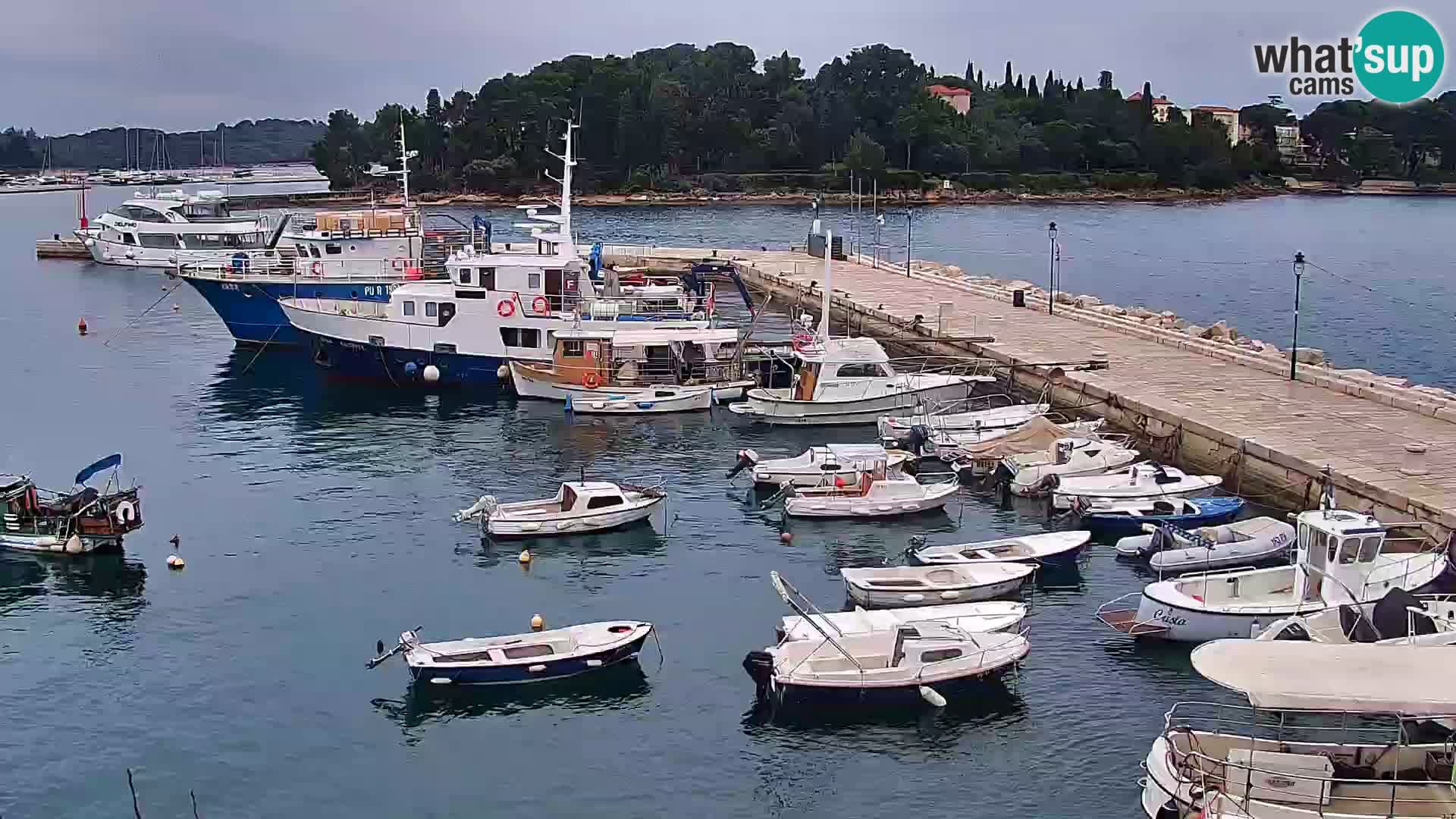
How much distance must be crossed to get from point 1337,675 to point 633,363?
30249mm

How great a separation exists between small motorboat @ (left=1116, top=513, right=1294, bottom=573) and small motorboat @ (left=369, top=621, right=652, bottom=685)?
10.9 meters

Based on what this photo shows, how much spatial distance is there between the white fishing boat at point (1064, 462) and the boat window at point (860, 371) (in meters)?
7.35

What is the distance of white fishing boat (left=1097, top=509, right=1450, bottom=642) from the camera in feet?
76.4

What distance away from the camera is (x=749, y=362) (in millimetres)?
46656

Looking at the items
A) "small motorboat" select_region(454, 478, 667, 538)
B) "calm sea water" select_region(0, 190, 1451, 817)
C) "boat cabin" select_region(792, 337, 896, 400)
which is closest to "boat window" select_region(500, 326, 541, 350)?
"calm sea water" select_region(0, 190, 1451, 817)


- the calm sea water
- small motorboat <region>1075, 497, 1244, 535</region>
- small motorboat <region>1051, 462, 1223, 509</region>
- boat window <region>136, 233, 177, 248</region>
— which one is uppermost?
boat window <region>136, 233, 177, 248</region>

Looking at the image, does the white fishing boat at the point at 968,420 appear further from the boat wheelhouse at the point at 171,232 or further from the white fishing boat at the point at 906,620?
the boat wheelhouse at the point at 171,232

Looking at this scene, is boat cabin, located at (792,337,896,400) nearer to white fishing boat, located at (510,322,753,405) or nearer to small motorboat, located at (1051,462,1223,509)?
white fishing boat, located at (510,322,753,405)

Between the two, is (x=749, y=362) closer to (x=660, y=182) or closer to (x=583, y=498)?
(x=583, y=498)

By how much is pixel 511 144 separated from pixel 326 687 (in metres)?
165

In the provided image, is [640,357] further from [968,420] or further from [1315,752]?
[1315,752]

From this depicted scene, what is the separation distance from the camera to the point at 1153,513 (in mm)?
31438

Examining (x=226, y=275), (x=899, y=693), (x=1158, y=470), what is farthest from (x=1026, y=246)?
(x=899, y=693)

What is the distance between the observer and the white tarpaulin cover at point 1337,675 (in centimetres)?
1734
